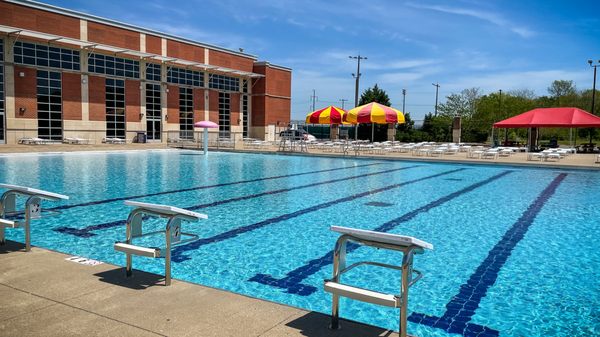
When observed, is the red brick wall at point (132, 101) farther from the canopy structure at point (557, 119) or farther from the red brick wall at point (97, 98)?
the canopy structure at point (557, 119)

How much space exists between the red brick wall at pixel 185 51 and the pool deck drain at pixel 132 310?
3291cm

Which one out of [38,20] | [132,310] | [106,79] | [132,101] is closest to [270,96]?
[132,101]

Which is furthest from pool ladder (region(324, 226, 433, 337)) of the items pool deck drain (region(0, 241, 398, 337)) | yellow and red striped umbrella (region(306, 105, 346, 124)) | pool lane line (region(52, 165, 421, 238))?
yellow and red striped umbrella (region(306, 105, 346, 124))

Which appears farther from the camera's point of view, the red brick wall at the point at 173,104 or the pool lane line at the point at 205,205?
the red brick wall at the point at 173,104

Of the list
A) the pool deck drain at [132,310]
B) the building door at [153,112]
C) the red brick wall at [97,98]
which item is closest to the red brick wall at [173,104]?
the building door at [153,112]

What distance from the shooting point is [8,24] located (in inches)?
1008

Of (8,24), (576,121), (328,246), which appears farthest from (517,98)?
(328,246)

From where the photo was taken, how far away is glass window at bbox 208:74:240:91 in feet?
128

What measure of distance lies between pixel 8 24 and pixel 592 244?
28.9 meters

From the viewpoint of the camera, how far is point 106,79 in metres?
30.8

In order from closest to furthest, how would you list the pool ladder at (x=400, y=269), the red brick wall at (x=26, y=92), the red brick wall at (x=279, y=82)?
the pool ladder at (x=400, y=269) < the red brick wall at (x=26, y=92) < the red brick wall at (x=279, y=82)

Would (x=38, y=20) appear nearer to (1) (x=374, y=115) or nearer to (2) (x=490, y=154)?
(1) (x=374, y=115)

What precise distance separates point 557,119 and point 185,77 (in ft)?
85.0

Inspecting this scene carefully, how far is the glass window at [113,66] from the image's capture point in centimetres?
3006
